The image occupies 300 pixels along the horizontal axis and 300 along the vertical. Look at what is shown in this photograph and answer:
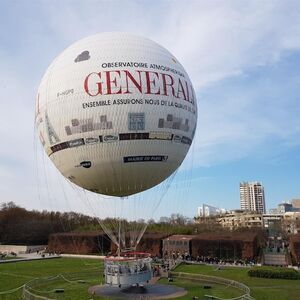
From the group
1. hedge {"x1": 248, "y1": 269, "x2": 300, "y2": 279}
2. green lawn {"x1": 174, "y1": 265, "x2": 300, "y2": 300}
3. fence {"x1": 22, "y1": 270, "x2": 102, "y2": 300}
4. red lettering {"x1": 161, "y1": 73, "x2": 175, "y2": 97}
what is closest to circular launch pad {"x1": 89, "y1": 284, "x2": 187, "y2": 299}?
fence {"x1": 22, "y1": 270, "x2": 102, "y2": 300}

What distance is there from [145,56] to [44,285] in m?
21.3

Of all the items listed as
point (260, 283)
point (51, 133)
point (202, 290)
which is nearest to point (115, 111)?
point (51, 133)

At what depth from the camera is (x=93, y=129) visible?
24.7 meters

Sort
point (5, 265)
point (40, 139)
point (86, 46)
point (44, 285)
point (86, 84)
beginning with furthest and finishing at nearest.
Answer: point (5, 265) < point (44, 285) < point (40, 139) < point (86, 46) < point (86, 84)

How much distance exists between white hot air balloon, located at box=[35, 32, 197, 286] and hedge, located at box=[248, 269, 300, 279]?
721 inches

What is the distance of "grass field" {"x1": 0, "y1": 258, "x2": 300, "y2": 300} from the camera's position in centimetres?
2998

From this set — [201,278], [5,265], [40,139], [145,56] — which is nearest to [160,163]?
[145,56]

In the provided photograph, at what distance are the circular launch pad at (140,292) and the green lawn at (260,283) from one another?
603cm

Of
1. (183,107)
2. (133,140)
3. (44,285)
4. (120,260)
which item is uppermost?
(183,107)

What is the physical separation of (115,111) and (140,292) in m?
13.4

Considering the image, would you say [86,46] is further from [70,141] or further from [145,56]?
[70,141]

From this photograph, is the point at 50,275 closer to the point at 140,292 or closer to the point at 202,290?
the point at 140,292

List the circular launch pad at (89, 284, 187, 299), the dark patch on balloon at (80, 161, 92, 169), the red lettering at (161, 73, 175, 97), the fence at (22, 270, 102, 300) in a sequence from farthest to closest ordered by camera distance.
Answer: the fence at (22, 270, 102, 300) → the circular launch pad at (89, 284, 187, 299) → the dark patch on balloon at (80, 161, 92, 169) → the red lettering at (161, 73, 175, 97)

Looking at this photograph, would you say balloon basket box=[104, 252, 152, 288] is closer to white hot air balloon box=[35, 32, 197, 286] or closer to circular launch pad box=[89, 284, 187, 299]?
circular launch pad box=[89, 284, 187, 299]
